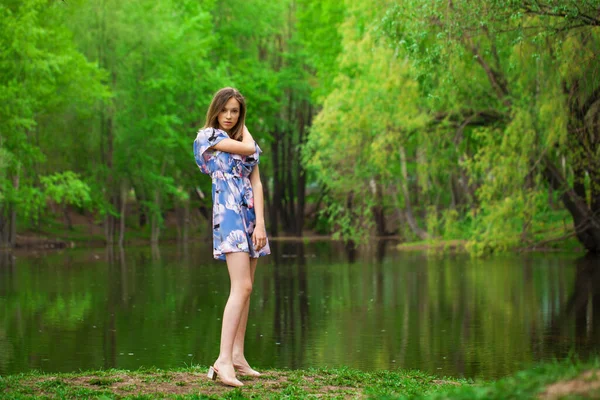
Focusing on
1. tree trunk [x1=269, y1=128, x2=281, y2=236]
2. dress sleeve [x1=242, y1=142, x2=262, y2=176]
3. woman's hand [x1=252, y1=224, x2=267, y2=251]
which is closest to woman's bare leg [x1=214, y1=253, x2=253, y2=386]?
woman's hand [x1=252, y1=224, x2=267, y2=251]

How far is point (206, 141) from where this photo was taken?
7.40 metres

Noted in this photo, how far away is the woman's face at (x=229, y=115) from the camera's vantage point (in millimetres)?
7527

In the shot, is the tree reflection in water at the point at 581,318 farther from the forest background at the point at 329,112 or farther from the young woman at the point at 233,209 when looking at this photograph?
the forest background at the point at 329,112

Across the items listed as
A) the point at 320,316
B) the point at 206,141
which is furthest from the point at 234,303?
the point at 320,316

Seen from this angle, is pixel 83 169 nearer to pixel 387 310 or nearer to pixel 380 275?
pixel 380 275

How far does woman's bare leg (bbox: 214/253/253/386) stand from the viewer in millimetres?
7102

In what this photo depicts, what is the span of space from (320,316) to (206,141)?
781cm

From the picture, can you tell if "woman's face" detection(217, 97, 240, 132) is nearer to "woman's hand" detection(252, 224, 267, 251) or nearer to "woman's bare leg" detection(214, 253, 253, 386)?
"woman's hand" detection(252, 224, 267, 251)

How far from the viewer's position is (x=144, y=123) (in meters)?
44.9

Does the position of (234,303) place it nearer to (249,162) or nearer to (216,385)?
(216,385)

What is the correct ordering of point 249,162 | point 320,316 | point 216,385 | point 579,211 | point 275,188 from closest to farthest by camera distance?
point 216,385 → point 249,162 → point 320,316 → point 579,211 → point 275,188

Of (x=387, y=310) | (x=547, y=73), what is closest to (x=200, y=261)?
(x=547, y=73)

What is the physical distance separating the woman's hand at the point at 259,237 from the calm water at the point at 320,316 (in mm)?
3041

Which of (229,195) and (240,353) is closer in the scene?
(229,195)
